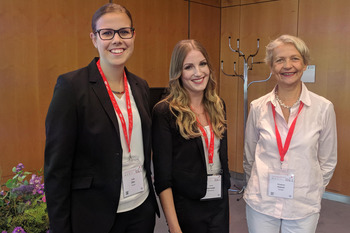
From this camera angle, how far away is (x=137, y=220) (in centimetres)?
152

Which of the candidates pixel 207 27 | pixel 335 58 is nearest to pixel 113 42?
pixel 335 58

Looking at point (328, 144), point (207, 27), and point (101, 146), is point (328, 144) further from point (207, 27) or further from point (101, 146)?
point (207, 27)

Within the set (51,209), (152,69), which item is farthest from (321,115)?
(152,69)

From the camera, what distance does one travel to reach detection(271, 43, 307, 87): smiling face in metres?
1.81

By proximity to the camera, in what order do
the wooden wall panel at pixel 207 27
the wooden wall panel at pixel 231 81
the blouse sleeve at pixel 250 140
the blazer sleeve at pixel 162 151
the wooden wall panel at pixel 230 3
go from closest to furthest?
the blazer sleeve at pixel 162 151 → the blouse sleeve at pixel 250 140 → the wooden wall panel at pixel 207 27 → the wooden wall panel at pixel 230 3 → the wooden wall panel at pixel 231 81

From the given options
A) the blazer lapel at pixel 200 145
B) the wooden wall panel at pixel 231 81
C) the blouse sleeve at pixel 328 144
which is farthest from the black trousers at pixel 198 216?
the wooden wall panel at pixel 231 81

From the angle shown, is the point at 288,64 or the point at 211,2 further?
the point at 211,2

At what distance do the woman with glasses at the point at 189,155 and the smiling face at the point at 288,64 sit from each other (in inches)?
16.4

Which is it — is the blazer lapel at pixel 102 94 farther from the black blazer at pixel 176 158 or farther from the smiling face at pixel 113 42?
the black blazer at pixel 176 158

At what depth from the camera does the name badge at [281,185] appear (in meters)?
1.75

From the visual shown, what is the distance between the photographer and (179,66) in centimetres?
175

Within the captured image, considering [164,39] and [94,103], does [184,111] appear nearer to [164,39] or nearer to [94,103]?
[94,103]

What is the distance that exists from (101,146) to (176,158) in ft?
1.47

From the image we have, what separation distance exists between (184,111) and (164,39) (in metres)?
3.14
